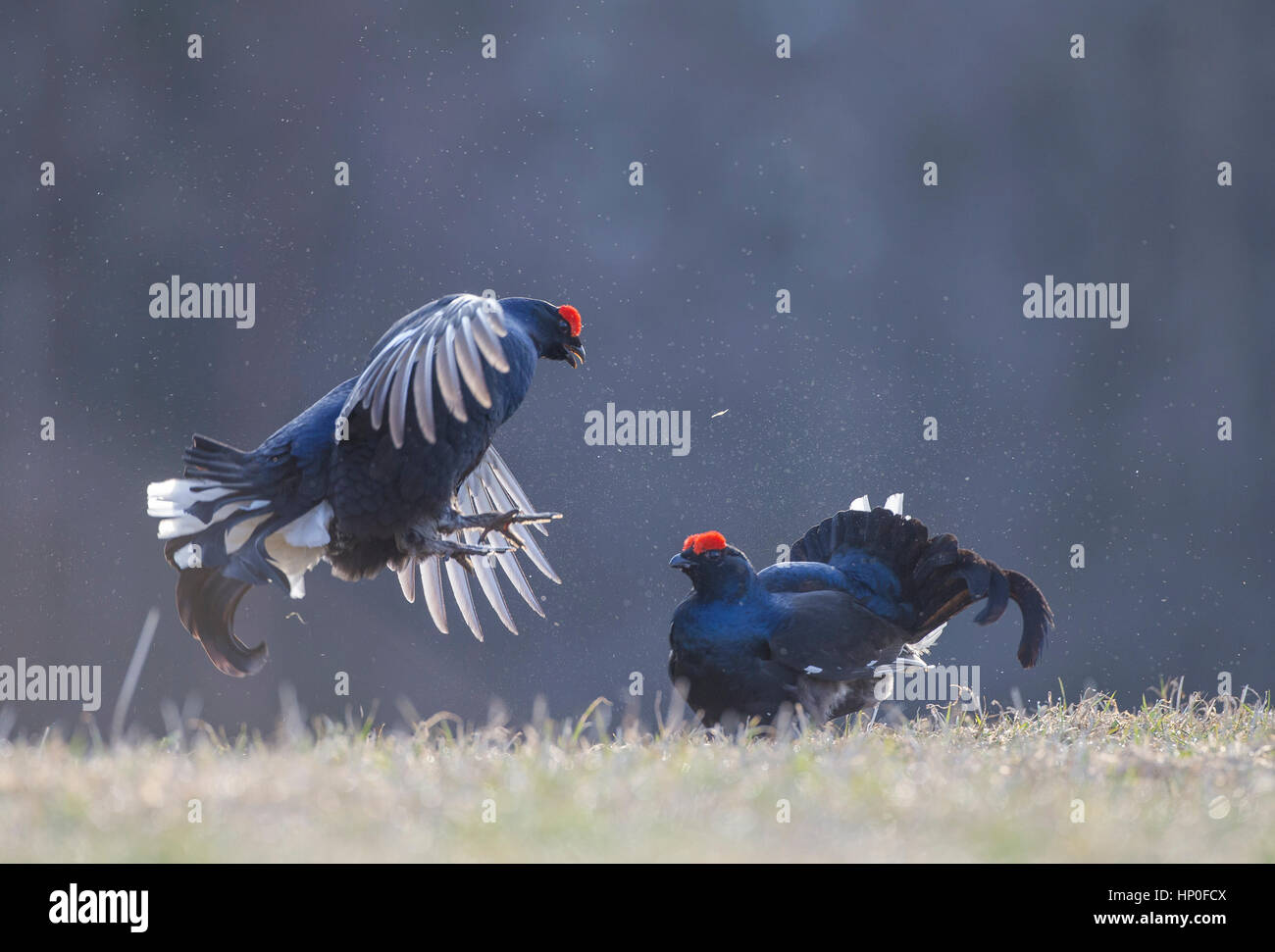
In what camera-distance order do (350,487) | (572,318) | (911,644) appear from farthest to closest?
(911,644) → (572,318) → (350,487)

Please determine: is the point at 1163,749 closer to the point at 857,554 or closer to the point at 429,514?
the point at 857,554

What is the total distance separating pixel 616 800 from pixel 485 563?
6.93ft

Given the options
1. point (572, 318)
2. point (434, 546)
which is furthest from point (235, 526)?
point (572, 318)

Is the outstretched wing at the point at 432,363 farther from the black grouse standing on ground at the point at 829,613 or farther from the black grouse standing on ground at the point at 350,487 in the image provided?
the black grouse standing on ground at the point at 829,613

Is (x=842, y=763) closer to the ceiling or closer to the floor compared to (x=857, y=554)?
closer to the floor

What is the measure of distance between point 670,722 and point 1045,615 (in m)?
1.52

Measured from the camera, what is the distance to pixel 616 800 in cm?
198

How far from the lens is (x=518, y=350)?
11.3ft

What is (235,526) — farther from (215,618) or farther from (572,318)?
(572,318)

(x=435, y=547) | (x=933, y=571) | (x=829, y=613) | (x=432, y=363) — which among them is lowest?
(x=829, y=613)

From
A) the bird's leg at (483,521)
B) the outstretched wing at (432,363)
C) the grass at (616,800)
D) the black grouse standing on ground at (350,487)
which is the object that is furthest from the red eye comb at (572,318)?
the grass at (616,800)

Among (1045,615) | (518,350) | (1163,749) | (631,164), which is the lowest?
(1163,749)

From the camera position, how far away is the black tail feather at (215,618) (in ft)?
11.7

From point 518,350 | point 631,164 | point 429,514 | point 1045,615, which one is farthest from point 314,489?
point 631,164
